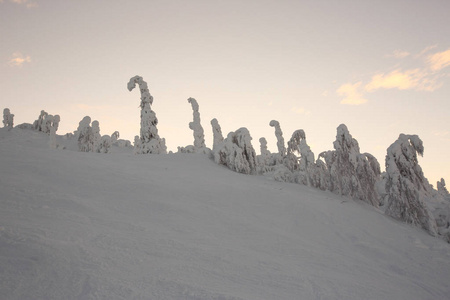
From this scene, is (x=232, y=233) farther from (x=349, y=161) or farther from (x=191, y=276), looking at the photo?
(x=349, y=161)

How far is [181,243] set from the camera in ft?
12.2

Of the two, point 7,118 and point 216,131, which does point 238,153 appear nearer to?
point 216,131

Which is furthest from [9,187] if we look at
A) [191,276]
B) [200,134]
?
[200,134]

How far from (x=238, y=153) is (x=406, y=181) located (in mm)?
6815

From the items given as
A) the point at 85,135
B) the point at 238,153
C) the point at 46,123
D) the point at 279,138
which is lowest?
the point at 238,153

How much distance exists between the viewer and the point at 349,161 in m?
12.3

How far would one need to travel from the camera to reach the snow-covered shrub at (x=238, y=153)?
1240 cm

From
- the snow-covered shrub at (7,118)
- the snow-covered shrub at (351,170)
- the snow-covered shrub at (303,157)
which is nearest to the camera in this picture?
the snow-covered shrub at (351,170)

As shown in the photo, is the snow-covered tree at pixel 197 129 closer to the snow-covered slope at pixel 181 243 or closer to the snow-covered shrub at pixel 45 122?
the snow-covered slope at pixel 181 243

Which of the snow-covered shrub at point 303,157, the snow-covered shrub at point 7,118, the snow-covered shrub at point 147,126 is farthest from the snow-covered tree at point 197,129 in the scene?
the snow-covered shrub at point 7,118

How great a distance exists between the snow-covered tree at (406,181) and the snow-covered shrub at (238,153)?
5.79m

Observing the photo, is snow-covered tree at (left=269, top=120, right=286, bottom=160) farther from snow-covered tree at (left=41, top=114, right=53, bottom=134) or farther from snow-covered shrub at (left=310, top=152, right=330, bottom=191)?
snow-covered tree at (left=41, top=114, right=53, bottom=134)

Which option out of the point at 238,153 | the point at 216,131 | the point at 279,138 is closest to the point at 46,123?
the point at 216,131

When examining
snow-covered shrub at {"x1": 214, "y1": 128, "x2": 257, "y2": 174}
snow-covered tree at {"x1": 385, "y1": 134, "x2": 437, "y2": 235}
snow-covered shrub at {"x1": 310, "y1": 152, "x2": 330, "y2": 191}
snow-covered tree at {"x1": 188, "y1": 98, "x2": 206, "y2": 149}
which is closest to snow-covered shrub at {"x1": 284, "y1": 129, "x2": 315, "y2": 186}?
Answer: snow-covered shrub at {"x1": 310, "y1": 152, "x2": 330, "y2": 191}
